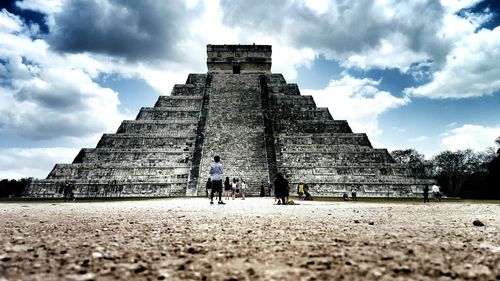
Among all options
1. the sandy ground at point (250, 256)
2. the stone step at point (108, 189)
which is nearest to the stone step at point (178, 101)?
the stone step at point (108, 189)

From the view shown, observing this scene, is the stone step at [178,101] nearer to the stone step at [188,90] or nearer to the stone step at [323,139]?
the stone step at [188,90]

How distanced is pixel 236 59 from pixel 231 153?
17815mm

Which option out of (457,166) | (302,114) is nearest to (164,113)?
(302,114)

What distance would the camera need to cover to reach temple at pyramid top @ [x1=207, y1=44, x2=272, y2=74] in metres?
36.8

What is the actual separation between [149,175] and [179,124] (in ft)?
18.5

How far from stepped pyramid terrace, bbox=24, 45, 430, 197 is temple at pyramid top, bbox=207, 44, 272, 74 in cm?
842

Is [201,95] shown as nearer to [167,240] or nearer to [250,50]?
[250,50]

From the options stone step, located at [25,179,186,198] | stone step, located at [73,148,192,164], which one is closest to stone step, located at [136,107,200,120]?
stone step, located at [73,148,192,164]

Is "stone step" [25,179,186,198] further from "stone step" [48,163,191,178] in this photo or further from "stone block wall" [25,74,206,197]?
"stone step" [48,163,191,178]

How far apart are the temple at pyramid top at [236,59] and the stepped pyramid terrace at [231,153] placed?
842cm

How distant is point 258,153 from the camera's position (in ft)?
71.3

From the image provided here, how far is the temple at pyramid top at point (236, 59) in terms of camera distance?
121ft

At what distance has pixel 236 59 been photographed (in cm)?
3678

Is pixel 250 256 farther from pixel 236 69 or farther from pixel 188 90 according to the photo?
pixel 236 69
